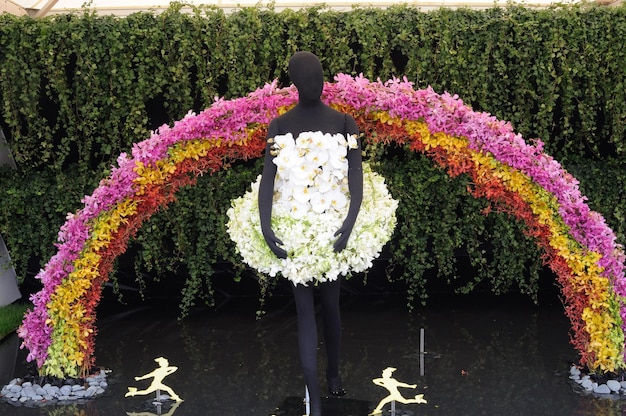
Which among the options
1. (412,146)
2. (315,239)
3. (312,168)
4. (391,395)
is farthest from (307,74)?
(391,395)

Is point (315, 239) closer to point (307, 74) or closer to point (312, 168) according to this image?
point (312, 168)

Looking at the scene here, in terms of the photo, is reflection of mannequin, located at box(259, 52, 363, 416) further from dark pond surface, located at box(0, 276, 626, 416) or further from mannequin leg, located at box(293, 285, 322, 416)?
dark pond surface, located at box(0, 276, 626, 416)

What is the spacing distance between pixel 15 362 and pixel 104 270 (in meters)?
1.20

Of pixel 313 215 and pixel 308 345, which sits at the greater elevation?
pixel 313 215

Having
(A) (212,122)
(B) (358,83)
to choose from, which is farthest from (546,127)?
(A) (212,122)

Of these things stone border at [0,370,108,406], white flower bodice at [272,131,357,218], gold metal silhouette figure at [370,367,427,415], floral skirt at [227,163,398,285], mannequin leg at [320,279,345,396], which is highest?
white flower bodice at [272,131,357,218]

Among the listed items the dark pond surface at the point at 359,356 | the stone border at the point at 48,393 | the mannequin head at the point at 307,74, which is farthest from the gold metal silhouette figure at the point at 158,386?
the mannequin head at the point at 307,74

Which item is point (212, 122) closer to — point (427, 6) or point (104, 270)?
point (104, 270)

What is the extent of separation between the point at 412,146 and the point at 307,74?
40.6 inches

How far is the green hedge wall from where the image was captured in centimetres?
590

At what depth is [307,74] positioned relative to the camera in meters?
3.90

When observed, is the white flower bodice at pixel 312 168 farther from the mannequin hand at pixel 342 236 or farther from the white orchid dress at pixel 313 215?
the mannequin hand at pixel 342 236

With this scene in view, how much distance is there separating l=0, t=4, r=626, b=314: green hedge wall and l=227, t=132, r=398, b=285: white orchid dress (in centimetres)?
181

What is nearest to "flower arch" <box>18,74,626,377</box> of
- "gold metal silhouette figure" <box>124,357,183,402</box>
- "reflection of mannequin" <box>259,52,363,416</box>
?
"gold metal silhouette figure" <box>124,357,183,402</box>
